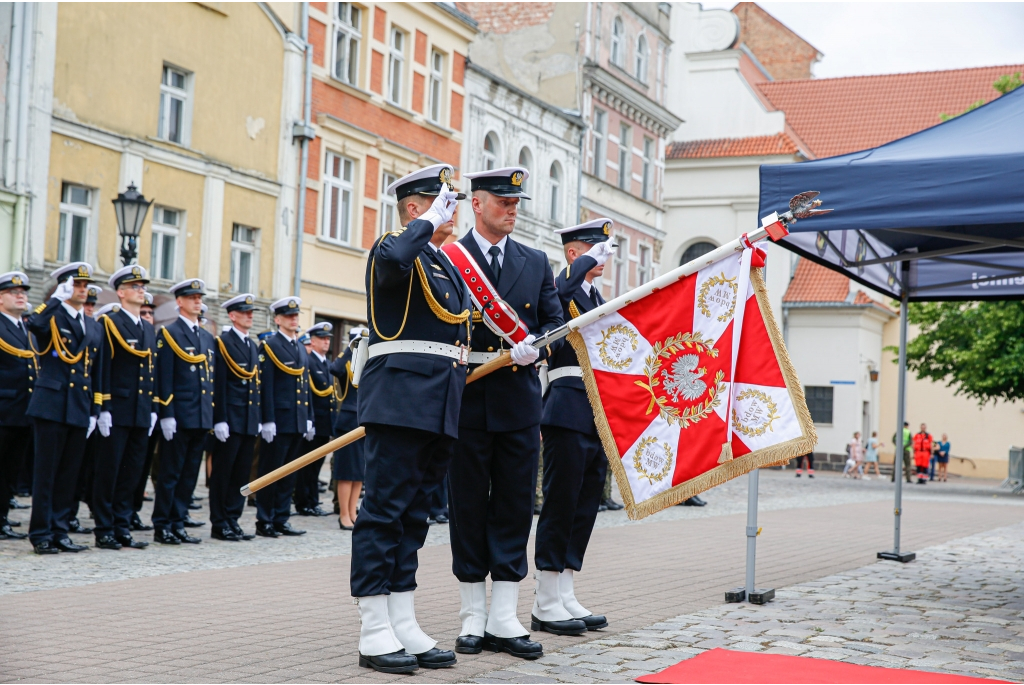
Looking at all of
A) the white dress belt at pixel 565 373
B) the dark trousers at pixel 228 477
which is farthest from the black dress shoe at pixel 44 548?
the white dress belt at pixel 565 373

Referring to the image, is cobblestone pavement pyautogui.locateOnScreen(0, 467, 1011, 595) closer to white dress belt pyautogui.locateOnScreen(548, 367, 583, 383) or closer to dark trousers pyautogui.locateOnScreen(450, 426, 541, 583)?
dark trousers pyautogui.locateOnScreen(450, 426, 541, 583)

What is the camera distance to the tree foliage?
95.1ft

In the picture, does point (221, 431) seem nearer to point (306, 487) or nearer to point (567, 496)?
point (306, 487)

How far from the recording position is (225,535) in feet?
35.8

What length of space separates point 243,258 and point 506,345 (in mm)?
17902

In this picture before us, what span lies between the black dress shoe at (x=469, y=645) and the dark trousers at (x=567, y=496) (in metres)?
0.77

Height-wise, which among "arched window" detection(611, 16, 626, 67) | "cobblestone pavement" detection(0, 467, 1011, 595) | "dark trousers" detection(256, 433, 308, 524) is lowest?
"cobblestone pavement" detection(0, 467, 1011, 595)

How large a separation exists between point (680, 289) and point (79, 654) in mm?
3604

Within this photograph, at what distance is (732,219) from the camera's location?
44.4 m

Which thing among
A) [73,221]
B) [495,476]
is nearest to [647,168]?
[73,221]

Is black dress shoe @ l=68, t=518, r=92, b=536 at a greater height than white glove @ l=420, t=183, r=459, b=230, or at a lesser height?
lesser

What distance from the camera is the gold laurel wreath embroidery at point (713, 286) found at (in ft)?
22.1

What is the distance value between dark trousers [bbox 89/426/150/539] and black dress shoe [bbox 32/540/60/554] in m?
0.58

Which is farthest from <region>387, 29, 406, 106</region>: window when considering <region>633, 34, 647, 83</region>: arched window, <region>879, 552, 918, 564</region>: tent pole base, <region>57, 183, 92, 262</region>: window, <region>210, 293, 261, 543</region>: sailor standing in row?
A: <region>879, 552, 918, 564</region>: tent pole base
